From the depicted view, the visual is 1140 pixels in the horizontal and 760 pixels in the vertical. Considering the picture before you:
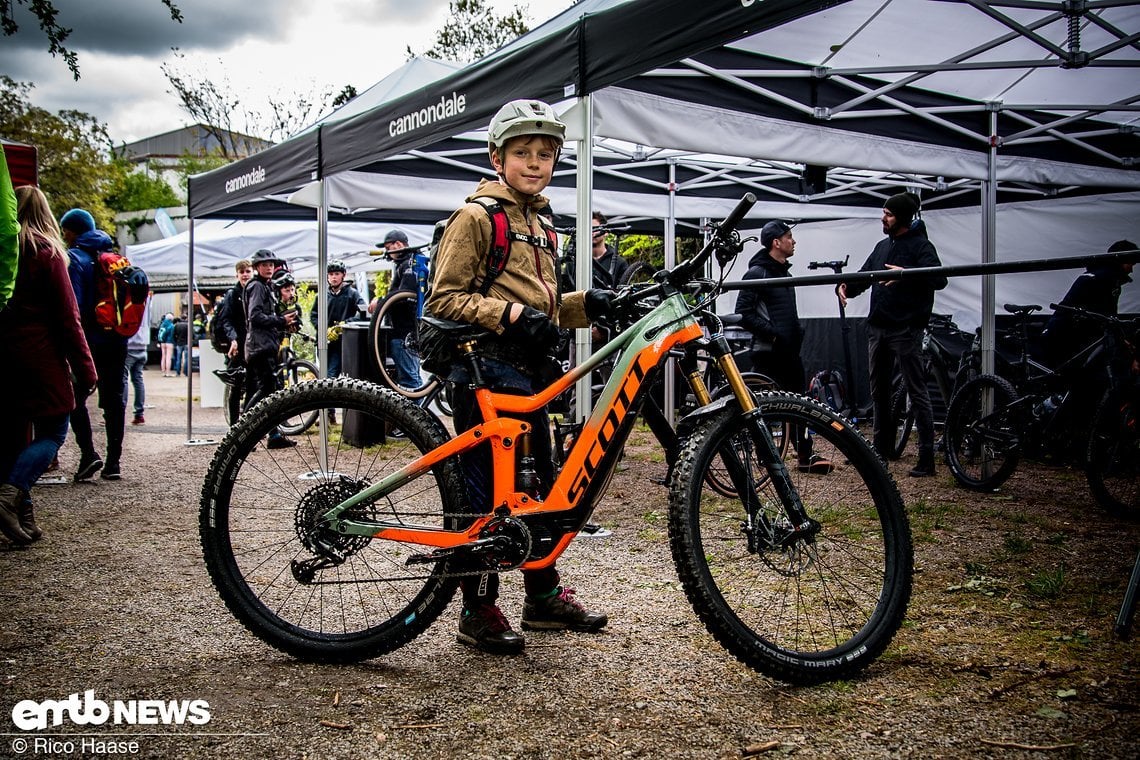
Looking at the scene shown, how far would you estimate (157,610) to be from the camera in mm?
3682

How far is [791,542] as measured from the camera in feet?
8.96

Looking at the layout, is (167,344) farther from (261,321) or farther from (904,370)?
(904,370)

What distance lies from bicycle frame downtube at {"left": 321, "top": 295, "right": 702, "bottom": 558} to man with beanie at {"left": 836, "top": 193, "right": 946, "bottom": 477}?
443 cm

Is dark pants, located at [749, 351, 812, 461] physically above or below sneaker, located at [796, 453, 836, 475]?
above

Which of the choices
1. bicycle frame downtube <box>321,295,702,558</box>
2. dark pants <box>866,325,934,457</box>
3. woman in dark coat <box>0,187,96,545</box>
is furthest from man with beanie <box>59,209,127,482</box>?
dark pants <box>866,325,934,457</box>

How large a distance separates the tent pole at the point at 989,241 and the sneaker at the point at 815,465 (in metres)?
4.78

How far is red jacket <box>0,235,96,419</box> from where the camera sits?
468 centimetres

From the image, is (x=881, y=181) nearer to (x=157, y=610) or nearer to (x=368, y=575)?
(x=368, y=575)

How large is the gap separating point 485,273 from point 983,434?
4734 mm

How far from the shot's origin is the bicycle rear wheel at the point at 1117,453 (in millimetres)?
4898

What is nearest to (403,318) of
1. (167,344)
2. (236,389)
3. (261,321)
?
(261,321)

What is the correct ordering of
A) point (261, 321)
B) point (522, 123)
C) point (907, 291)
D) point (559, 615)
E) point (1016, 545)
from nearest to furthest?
point (522, 123) → point (559, 615) → point (1016, 545) → point (907, 291) → point (261, 321)

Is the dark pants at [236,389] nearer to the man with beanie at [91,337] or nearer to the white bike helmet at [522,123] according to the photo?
the man with beanie at [91,337]

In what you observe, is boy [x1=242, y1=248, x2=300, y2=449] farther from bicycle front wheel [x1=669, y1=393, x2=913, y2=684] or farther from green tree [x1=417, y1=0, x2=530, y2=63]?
green tree [x1=417, y1=0, x2=530, y2=63]
